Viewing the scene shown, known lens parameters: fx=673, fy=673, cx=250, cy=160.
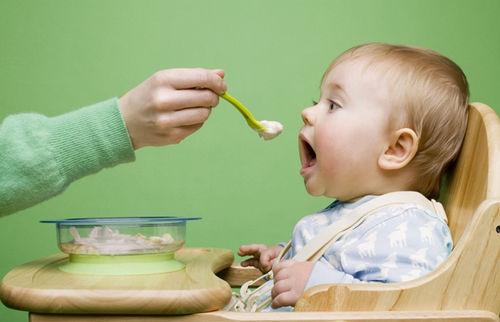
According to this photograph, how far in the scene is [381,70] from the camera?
906mm

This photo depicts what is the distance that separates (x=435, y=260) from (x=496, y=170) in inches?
4.7

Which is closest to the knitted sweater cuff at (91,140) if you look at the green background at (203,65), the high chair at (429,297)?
the high chair at (429,297)

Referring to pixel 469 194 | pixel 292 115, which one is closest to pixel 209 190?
pixel 292 115

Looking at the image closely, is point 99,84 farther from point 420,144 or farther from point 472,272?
point 472,272

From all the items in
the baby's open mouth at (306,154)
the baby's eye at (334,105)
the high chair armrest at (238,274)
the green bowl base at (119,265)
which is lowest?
the high chair armrest at (238,274)

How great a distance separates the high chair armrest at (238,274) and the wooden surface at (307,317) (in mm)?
419

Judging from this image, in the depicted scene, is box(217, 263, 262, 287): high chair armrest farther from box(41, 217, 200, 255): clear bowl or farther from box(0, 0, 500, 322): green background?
box(0, 0, 500, 322): green background

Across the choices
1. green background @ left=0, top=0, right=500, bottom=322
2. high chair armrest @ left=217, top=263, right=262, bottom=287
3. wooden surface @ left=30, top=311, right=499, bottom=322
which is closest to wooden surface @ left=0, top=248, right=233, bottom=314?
A: wooden surface @ left=30, top=311, right=499, bottom=322

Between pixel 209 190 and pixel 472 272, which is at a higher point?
pixel 472 272

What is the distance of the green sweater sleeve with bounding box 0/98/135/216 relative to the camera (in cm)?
84

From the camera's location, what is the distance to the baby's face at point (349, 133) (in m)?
0.89

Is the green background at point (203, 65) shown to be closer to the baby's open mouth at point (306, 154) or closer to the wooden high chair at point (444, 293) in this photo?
the baby's open mouth at point (306, 154)

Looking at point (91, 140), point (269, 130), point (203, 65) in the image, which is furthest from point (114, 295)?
point (203, 65)

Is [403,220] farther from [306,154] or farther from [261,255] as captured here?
[261,255]
